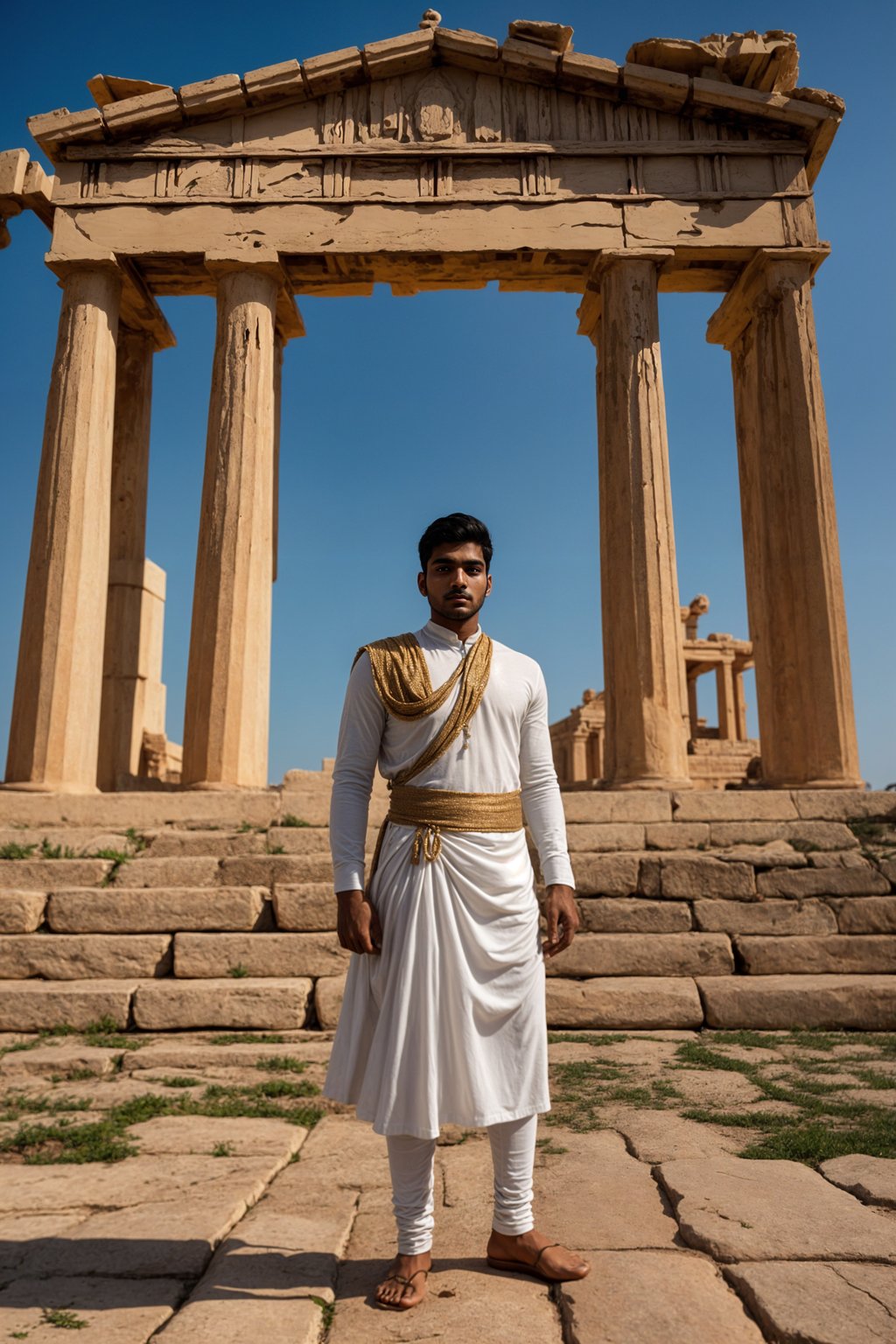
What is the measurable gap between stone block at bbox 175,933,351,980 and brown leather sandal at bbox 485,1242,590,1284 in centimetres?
466

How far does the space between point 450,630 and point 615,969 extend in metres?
5.24

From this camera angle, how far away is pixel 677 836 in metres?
10.2

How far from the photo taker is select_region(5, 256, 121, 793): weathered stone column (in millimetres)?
12312

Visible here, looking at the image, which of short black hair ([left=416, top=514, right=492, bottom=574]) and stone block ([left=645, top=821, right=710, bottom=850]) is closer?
short black hair ([left=416, top=514, right=492, bottom=574])

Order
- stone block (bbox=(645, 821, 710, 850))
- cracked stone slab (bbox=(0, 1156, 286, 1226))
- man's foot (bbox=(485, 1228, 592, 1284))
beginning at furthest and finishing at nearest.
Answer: stone block (bbox=(645, 821, 710, 850)) < cracked stone slab (bbox=(0, 1156, 286, 1226)) < man's foot (bbox=(485, 1228, 592, 1284))

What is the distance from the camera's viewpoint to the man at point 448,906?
3.14 meters

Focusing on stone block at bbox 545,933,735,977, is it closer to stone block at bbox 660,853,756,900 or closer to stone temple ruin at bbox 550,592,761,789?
stone block at bbox 660,853,756,900

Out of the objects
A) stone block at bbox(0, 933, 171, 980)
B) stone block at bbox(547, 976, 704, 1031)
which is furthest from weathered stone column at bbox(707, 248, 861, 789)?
stone block at bbox(0, 933, 171, 980)

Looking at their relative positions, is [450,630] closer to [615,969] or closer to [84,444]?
[615,969]

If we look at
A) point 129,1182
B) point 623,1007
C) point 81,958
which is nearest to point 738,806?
point 623,1007

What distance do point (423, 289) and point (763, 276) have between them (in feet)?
15.9

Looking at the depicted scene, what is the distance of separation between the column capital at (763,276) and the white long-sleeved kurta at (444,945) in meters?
12.2

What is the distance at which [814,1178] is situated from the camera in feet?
13.3

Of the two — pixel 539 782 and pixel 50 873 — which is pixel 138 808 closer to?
pixel 50 873
